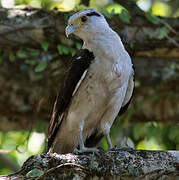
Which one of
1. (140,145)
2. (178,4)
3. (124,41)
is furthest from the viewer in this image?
(140,145)

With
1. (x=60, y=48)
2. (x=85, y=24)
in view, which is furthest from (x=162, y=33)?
(x=60, y=48)

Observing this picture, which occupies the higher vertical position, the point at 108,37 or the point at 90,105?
the point at 108,37

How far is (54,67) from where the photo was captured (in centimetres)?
606

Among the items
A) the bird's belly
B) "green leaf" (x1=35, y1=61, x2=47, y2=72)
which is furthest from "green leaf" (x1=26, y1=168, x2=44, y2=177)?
"green leaf" (x1=35, y1=61, x2=47, y2=72)

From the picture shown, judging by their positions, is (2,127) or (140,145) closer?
(2,127)

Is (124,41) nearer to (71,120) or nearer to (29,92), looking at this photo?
(71,120)

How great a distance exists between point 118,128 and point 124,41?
1.51m

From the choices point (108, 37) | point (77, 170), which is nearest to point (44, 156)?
point (77, 170)

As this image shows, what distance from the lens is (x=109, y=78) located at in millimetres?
4246

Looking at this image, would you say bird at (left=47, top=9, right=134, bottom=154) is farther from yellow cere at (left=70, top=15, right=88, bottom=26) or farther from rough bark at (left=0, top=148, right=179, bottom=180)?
rough bark at (left=0, top=148, right=179, bottom=180)

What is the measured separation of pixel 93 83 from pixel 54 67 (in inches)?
73.8

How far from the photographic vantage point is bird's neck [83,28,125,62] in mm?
4305

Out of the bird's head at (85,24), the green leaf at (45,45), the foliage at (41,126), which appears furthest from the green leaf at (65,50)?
the bird's head at (85,24)

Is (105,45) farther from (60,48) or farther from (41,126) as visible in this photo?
(41,126)
